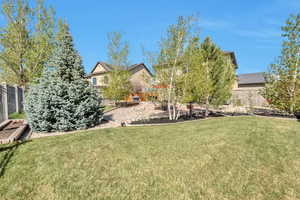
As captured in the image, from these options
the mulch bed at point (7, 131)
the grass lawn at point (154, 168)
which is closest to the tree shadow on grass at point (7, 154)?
the grass lawn at point (154, 168)

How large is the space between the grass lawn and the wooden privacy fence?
5.62 meters

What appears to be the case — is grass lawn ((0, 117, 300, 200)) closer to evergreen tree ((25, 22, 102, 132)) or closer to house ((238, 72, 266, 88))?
evergreen tree ((25, 22, 102, 132))

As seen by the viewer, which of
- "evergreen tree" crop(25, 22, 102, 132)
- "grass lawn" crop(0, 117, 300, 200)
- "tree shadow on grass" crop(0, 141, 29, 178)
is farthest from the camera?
"evergreen tree" crop(25, 22, 102, 132)

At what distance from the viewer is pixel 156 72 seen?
8805 mm

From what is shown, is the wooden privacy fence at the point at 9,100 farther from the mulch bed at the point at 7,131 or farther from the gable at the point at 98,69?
the gable at the point at 98,69

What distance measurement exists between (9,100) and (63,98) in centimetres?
571

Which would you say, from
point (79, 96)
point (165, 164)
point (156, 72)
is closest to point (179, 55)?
point (156, 72)

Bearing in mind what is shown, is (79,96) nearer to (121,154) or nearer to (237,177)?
(121,154)

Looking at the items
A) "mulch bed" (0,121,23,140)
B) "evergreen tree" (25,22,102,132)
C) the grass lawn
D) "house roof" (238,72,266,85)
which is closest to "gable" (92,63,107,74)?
"mulch bed" (0,121,23,140)

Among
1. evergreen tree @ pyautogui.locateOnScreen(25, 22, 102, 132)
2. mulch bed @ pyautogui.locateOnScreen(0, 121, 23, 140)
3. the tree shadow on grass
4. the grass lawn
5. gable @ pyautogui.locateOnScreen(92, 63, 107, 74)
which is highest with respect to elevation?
gable @ pyautogui.locateOnScreen(92, 63, 107, 74)

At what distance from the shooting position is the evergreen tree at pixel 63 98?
5.88 m

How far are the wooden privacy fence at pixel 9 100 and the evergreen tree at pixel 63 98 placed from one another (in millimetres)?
2954

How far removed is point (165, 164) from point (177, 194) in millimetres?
864

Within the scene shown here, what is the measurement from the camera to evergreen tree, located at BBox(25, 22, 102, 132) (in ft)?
19.3
